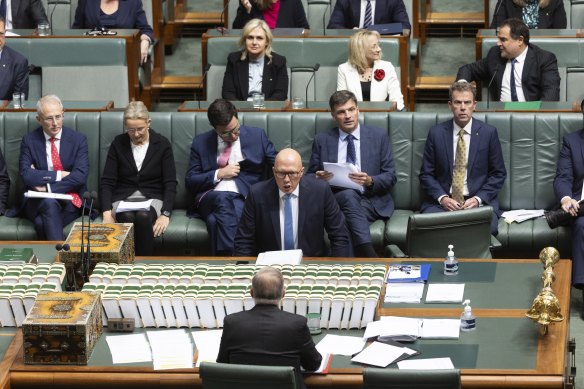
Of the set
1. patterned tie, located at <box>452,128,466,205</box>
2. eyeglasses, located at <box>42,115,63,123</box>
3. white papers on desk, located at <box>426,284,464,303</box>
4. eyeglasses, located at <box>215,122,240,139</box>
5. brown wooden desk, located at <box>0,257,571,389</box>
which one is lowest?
brown wooden desk, located at <box>0,257,571,389</box>

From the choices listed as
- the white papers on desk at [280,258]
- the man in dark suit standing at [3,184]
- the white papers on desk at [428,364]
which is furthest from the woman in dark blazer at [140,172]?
the white papers on desk at [428,364]

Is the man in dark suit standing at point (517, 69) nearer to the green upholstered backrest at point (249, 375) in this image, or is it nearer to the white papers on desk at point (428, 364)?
the white papers on desk at point (428, 364)

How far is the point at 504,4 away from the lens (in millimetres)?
9664

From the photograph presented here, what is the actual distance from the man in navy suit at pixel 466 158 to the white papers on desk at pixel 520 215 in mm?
63

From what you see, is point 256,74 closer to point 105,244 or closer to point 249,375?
point 105,244

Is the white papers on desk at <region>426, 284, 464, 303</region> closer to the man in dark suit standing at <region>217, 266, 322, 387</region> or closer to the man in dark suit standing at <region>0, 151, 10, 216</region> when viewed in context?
the man in dark suit standing at <region>217, 266, 322, 387</region>

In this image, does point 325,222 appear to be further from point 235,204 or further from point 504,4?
point 504,4

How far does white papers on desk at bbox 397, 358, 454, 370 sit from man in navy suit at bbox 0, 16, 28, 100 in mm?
4625

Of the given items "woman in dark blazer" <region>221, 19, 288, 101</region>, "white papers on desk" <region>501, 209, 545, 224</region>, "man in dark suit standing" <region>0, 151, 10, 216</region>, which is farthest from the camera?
"woman in dark blazer" <region>221, 19, 288, 101</region>

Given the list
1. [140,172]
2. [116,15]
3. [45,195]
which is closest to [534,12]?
[116,15]

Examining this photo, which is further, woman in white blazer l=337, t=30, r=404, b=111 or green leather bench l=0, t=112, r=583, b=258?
woman in white blazer l=337, t=30, r=404, b=111

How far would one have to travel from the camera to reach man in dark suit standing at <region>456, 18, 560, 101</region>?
29.0ft

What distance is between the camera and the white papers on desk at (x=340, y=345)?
561 cm

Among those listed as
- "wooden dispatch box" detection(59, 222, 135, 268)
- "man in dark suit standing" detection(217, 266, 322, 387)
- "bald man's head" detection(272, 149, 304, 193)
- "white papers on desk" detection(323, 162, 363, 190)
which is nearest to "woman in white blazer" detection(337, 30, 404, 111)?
"white papers on desk" detection(323, 162, 363, 190)
